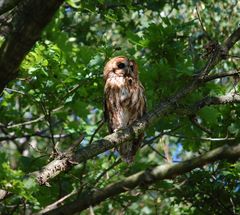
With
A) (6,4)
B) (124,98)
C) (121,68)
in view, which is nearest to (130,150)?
(124,98)

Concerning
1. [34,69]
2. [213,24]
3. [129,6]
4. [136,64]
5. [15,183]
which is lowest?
[15,183]

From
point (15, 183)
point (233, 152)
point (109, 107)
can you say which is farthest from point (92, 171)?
point (233, 152)

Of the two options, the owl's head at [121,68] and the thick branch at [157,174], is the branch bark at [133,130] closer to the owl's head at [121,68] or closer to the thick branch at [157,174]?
the thick branch at [157,174]

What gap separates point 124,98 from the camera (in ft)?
21.0

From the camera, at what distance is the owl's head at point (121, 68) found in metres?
5.92

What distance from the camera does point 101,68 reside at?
5.14m

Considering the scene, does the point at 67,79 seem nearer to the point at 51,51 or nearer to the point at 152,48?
the point at 51,51

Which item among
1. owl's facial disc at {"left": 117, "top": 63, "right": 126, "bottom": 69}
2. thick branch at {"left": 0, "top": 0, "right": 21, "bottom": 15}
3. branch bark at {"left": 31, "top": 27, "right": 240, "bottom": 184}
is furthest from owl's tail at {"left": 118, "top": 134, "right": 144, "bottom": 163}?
thick branch at {"left": 0, "top": 0, "right": 21, "bottom": 15}

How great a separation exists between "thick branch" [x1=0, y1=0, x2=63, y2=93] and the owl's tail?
11.9 feet

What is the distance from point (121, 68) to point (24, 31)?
405 cm

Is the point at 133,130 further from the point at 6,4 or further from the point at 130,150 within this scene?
the point at 6,4

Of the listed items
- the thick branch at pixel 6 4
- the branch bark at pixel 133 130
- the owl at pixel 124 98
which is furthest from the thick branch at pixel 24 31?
the owl at pixel 124 98

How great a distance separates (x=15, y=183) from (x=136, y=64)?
2.70 metres

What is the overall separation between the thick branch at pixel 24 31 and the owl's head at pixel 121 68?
3366 millimetres
